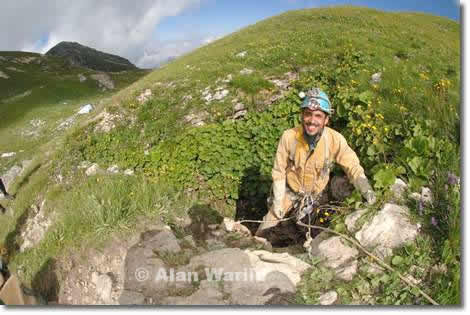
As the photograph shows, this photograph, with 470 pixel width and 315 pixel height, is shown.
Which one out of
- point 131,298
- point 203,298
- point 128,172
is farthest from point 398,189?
point 128,172

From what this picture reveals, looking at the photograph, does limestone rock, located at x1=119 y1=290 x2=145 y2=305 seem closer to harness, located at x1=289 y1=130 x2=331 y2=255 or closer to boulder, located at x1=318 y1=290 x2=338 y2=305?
boulder, located at x1=318 y1=290 x2=338 y2=305

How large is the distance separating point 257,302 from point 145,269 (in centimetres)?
164

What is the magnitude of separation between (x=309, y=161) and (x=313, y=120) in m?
0.91

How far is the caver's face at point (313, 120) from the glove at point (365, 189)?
942mm

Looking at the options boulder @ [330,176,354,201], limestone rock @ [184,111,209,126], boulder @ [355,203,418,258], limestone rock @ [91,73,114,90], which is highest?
limestone rock @ [91,73,114,90]

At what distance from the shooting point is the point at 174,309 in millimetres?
3918

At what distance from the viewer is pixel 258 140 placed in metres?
8.48

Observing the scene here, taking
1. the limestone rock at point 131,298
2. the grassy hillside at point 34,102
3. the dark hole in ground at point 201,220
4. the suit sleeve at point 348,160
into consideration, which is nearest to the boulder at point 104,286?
the limestone rock at point 131,298

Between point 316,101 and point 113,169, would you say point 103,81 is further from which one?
point 316,101

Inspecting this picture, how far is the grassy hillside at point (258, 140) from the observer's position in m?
4.83

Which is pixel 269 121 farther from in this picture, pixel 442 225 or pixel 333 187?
pixel 442 225

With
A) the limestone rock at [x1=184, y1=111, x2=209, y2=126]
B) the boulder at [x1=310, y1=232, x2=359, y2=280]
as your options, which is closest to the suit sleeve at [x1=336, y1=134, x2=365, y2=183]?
the boulder at [x1=310, y1=232, x2=359, y2=280]

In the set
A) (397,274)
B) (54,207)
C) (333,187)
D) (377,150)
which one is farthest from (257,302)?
(54,207)

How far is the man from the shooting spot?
4867 mm
